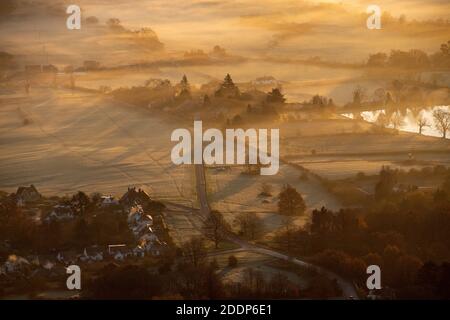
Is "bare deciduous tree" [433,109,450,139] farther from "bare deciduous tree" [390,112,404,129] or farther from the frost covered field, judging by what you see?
the frost covered field

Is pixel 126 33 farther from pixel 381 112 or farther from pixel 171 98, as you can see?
pixel 381 112

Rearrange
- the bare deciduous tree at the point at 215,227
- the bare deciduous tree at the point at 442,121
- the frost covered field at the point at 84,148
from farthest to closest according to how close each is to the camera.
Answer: the bare deciduous tree at the point at 442,121
the frost covered field at the point at 84,148
the bare deciduous tree at the point at 215,227

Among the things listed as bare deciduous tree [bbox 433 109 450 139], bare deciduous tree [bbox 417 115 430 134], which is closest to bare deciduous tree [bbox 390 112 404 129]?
bare deciduous tree [bbox 417 115 430 134]

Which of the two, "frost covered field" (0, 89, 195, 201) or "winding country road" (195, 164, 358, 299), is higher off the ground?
"frost covered field" (0, 89, 195, 201)

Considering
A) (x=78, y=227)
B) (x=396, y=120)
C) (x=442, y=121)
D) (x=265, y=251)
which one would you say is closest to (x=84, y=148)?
(x=78, y=227)

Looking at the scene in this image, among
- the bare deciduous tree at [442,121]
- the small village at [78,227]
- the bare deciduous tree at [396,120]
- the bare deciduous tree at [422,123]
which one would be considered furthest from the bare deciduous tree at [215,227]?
the bare deciduous tree at [396,120]

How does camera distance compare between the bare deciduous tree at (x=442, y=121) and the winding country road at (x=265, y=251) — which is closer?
the winding country road at (x=265, y=251)

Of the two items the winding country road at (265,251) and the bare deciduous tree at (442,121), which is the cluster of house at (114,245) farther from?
the bare deciduous tree at (442,121)

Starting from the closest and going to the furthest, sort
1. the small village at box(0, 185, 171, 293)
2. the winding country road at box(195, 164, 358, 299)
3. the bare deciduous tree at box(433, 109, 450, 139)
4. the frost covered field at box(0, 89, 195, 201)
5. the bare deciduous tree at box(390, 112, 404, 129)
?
the winding country road at box(195, 164, 358, 299), the small village at box(0, 185, 171, 293), the frost covered field at box(0, 89, 195, 201), the bare deciduous tree at box(433, 109, 450, 139), the bare deciduous tree at box(390, 112, 404, 129)

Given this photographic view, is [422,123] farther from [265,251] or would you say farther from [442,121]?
[265,251]
